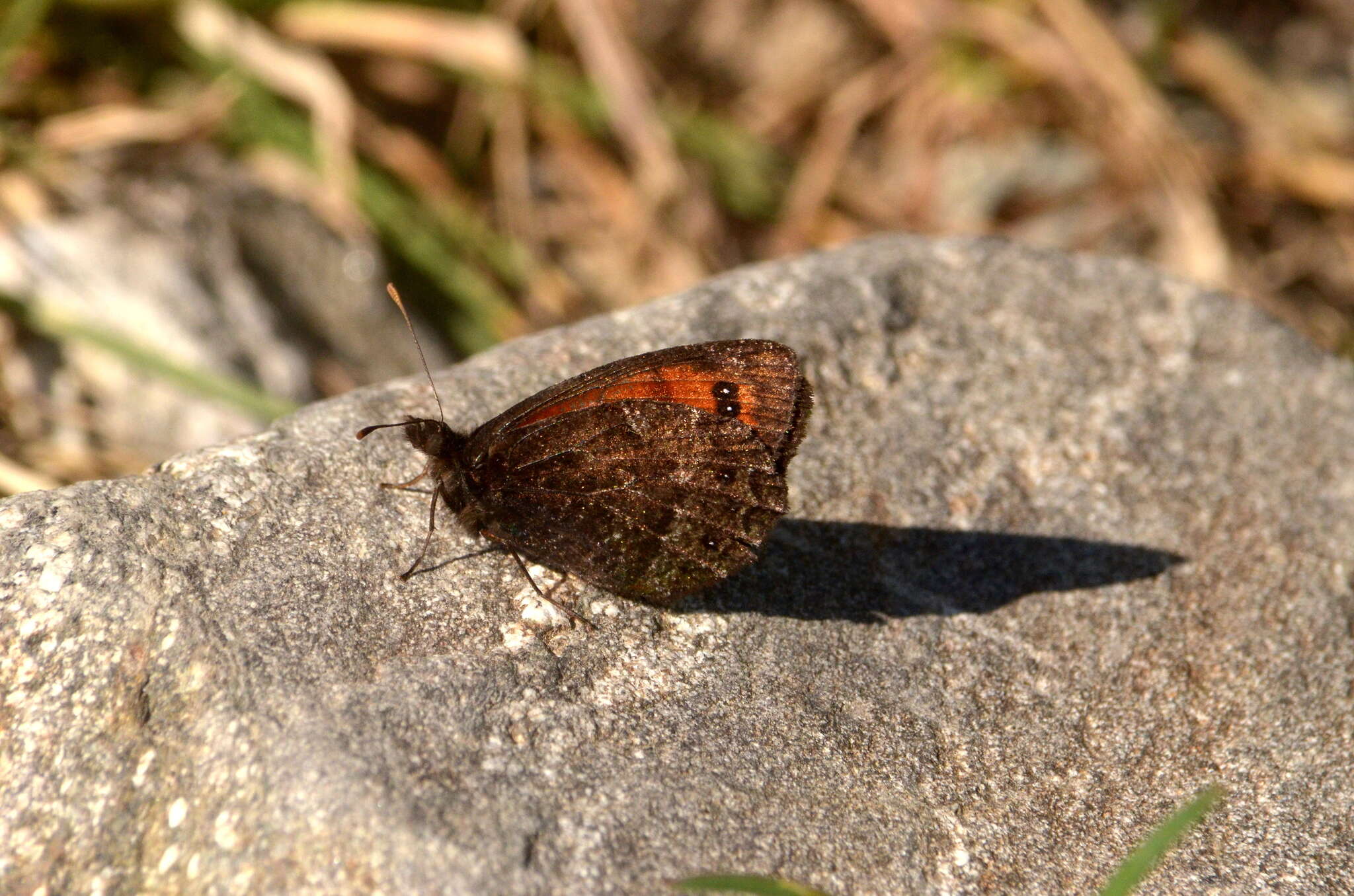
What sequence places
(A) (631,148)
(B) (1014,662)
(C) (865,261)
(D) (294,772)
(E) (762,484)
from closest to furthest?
(D) (294,772)
(E) (762,484)
(B) (1014,662)
(C) (865,261)
(A) (631,148)

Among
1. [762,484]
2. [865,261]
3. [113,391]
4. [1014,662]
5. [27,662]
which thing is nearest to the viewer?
[27,662]

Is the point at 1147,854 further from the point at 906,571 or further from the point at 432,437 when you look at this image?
the point at 432,437

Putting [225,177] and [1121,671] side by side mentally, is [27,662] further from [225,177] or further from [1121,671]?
[225,177]

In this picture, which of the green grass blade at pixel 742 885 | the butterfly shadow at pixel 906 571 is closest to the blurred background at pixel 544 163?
the butterfly shadow at pixel 906 571

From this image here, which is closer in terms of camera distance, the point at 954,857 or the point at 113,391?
the point at 954,857

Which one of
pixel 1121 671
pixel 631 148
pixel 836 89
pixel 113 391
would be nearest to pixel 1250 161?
pixel 836 89

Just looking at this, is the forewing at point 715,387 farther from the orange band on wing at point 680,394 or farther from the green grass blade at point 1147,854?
the green grass blade at point 1147,854

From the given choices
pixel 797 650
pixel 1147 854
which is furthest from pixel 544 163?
pixel 1147 854
